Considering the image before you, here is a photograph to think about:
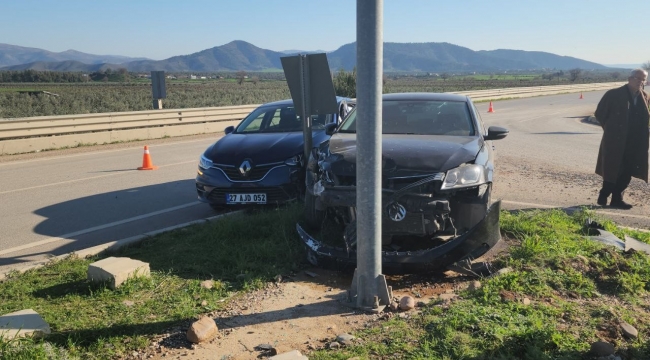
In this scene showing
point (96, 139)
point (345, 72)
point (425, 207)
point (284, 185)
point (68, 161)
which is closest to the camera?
point (425, 207)

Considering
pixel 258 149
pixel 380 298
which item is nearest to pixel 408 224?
pixel 380 298

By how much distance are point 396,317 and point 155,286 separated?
2.13m

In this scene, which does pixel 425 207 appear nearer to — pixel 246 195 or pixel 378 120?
pixel 378 120

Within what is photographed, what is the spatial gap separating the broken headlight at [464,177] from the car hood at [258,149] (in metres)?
3.18

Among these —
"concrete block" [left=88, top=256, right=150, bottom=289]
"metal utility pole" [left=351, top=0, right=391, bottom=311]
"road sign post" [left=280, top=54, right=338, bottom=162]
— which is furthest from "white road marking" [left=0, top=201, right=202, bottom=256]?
"metal utility pole" [left=351, top=0, right=391, bottom=311]

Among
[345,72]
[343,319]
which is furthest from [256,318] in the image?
[345,72]

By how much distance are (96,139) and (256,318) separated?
1457 centimetres

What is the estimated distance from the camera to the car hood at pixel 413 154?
546 centimetres

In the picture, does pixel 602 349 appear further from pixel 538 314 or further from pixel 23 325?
pixel 23 325

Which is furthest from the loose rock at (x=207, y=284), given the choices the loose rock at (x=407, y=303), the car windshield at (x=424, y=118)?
the car windshield at (x=424, y=118)

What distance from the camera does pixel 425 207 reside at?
17.2ft

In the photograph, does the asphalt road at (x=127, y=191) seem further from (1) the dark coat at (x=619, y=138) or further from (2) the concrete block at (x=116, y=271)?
(2) the concrete block at (x=116, y=271)

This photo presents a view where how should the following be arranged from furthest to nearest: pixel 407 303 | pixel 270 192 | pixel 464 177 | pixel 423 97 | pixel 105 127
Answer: pixel 105 127, pixel 270 192, pixel 423 97, pixel 464 177, pixel 407 303

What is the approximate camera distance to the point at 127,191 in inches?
402
